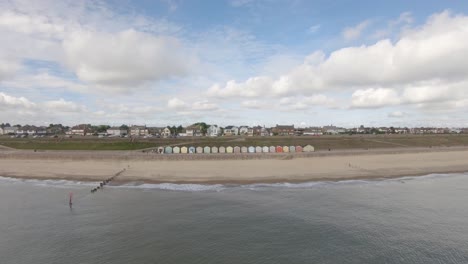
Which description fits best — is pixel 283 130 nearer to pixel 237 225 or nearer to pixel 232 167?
pixel 232 167

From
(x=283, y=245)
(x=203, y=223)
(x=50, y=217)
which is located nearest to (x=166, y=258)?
(x=203, y=223)

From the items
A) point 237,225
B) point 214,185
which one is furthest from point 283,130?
point 237,225

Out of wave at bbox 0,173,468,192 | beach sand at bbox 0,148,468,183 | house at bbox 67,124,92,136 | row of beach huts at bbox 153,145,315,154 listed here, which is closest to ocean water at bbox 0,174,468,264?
wave at bbox 0,173,468,192

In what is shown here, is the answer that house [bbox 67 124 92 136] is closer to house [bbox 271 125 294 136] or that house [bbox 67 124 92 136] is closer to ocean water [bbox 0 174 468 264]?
house [bbox 271 125 294 136]

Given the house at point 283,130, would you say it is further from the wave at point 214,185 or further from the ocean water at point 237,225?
the ocean water at point 237,225

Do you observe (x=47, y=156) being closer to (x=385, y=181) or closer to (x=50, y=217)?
(x=50, y=217)

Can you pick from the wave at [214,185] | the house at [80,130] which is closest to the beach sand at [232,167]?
the wave at [214,185]
